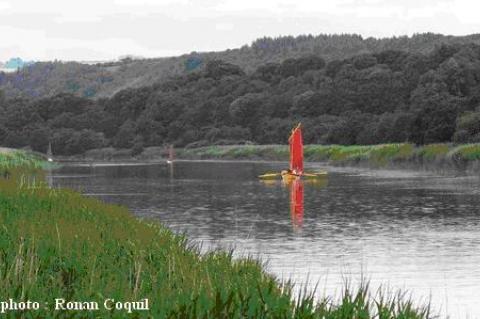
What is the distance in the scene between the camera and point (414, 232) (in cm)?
3131

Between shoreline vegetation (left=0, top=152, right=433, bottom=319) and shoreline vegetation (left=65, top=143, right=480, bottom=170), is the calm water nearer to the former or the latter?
shoreline vegetation (left=0, top=152, right=433, bottom=319)

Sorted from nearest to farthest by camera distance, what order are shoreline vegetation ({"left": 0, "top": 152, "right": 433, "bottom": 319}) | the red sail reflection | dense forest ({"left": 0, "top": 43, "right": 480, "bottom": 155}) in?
1. shoreline vegetation ({"left": 0, "top": 152, "right": 433, "bottom": 319})
2. the red sail reflection
3. dense forest ({"left": 0, "top": 43, "right": 480, "bottom": 155})

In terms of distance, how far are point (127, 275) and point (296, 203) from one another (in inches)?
1203

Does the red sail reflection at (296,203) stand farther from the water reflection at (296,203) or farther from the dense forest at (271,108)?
the dense forest at (271,108)

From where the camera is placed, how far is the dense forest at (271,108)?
142 meters

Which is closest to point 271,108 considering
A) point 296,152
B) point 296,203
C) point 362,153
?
point 362,153

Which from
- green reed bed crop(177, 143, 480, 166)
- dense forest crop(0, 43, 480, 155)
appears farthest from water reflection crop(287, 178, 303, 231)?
dense forest crop(0, 43, 480, 155)

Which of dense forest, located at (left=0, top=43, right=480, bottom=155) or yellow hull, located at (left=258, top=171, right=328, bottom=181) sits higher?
dense forest, located at (left=0, top=43, right=480, bottom=155)

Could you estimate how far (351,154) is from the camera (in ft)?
364

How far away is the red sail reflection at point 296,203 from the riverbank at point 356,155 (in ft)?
53.6

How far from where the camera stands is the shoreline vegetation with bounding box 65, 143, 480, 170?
7844 centimetres

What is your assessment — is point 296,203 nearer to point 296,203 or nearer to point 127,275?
Result: point 296,203

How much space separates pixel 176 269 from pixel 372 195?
3515 centimetres

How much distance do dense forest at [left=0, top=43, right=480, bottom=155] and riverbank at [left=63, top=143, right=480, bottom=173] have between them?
15.4ft
